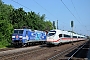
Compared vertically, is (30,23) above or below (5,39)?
above

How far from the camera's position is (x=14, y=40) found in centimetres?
3212

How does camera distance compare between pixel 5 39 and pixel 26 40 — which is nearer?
pixel 26 40

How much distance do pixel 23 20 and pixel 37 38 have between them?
2368cm

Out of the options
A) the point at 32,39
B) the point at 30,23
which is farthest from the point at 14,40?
the point at 30,23

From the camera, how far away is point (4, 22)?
133 ft

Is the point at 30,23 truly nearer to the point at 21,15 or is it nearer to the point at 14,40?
the point at 21,15

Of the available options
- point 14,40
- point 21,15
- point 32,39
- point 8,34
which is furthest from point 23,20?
point 14,40

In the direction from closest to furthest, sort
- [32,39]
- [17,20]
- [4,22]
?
[32,39] → [4,22] → [17,20]

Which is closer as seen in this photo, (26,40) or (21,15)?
(26,40)

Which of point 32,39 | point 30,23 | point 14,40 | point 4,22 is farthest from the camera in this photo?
point 30,23

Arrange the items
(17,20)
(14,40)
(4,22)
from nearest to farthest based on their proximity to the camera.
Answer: (14,40) < (4,22) < (17,20)

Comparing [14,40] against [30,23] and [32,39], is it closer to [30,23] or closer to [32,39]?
[32,39]

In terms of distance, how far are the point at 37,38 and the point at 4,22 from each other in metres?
7.55

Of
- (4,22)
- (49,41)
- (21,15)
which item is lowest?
(49,41)
